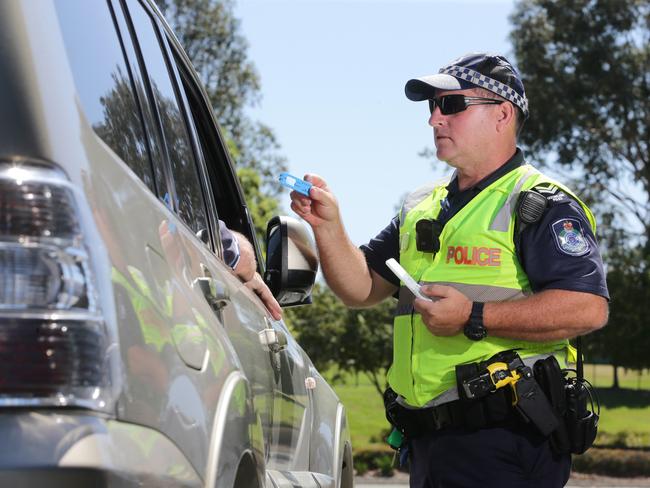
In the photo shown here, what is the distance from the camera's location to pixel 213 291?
8.04 ft

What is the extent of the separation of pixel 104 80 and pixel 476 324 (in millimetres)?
1898

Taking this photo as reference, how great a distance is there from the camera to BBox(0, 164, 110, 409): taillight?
1.56 metres

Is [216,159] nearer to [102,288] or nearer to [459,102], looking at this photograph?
[459,102]

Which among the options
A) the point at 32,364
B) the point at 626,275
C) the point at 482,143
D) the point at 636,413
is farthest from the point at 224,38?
the point at 32,364

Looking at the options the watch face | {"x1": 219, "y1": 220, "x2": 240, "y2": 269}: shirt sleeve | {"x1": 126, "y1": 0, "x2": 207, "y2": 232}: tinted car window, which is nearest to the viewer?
{"x1": 126, "y1": 0, "x2": 207, "y2": 232}: tinted car window

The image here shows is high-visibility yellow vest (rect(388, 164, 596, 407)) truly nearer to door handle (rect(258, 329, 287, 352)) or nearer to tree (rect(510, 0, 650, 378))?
door handle (rect(258, 329, 287, 352))

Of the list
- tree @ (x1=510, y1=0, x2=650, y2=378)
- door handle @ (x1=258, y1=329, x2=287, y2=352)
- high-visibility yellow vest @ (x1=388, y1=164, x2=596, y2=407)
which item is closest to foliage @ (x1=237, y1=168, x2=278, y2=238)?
tree @ (x1=510, y1=0, x2=650, y2=378)

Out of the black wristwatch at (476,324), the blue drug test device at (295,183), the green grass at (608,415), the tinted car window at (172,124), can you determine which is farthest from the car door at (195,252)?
the green grass at (608,415)

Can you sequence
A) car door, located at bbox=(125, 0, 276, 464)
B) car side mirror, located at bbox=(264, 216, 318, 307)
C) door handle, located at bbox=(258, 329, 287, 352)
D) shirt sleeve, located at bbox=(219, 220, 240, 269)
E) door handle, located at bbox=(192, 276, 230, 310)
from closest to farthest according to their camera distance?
car door, located at bbox=(125, 0, 276, 464) → door handle, located at bbox=(192, 276, 230, 310) → door handle, located at bbox=(258, 329, 287, 352) → shirt sleeve, located at bbox=(219, 220, 240, 269) → car side mirror, located at bbox=(264, 216, 318, 307)

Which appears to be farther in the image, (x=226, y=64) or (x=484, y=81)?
(x=226, y=64)

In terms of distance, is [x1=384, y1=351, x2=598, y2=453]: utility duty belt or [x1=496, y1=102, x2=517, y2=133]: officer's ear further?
[x1=496, y1=102, x2=517, y2=133]: officer's ear

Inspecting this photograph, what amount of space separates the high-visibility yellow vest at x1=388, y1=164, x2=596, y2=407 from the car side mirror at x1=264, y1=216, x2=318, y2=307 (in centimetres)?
41

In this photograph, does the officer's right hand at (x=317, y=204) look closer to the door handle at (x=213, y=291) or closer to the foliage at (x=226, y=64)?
the door handle at (x=213, y=291)

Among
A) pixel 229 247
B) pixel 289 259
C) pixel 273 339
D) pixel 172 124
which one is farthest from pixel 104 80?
pixel 289 259
